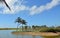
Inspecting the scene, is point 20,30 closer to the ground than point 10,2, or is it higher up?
closer to the ground

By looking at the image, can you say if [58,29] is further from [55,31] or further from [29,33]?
[29,33]

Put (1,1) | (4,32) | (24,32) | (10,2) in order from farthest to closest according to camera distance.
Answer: (24,32) < (4,32) < (10,2) < (1,1)

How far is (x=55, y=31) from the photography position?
17641mm

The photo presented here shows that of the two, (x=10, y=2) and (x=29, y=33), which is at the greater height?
(x=10, y=2)

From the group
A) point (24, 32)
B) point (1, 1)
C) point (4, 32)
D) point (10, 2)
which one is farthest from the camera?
point (24, 32)

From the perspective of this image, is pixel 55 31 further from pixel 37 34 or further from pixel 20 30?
pixel 20 30

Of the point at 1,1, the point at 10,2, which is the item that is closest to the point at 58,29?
the point at 10,2

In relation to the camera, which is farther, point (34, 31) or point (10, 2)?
point (34, 31)

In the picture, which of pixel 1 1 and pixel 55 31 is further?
pixel 55 31

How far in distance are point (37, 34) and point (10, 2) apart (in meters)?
6.14

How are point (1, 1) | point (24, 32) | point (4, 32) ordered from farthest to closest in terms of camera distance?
point (24, 32) < point (4, 32) < point (1, 1)

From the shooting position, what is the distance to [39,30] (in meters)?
17.8

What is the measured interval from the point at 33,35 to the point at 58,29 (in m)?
2.05

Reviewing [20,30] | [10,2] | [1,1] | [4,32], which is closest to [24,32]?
[20,30]
